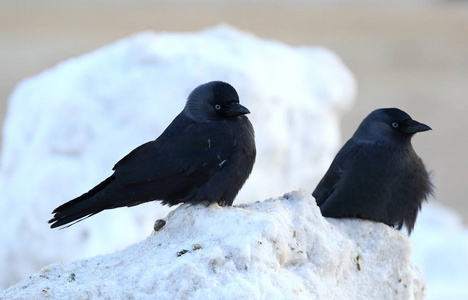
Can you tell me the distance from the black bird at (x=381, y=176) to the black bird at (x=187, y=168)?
981 mm

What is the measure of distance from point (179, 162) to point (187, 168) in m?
0.06

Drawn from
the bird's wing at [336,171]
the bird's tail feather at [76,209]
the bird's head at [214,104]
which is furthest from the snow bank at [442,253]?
the bird's tail feather at [76,209]

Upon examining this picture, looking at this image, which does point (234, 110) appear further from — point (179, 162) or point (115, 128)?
point (115, 128)

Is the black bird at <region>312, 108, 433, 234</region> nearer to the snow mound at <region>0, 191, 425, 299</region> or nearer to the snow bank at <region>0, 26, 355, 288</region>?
the snow mound at <region>0, 191, 425, 299</region>

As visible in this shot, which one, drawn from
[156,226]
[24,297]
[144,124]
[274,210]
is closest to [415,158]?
[274,210]

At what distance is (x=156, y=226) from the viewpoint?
433cm

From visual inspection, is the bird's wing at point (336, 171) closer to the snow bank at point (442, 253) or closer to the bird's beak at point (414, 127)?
the bird's beak at point (414, 127)

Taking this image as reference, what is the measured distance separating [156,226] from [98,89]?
5205mm

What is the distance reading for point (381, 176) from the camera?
222 inches

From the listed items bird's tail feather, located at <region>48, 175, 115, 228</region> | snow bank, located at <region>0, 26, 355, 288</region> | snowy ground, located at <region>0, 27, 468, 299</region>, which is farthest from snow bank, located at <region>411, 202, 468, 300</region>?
bird's tail feather, located at <region>48, 175, 115, 228</region>

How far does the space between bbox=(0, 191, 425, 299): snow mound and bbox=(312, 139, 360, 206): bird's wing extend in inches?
42.2

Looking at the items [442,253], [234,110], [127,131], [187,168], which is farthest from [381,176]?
[442,253]

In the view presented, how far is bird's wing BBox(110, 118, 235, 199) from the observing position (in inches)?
187

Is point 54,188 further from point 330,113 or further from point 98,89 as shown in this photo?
point 330,113
